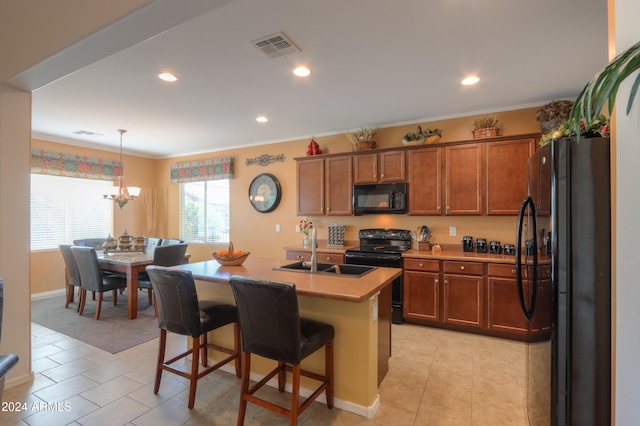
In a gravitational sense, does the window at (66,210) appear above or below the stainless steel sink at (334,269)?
above

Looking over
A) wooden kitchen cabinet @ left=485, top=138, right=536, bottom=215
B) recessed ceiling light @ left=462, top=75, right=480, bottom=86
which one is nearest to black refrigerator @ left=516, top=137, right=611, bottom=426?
recessed ceiling light @ left=462, top=75, right=480, bottom=86

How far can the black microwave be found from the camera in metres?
4.09

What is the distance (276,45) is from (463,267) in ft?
9.62

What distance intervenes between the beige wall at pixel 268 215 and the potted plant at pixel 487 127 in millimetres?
194

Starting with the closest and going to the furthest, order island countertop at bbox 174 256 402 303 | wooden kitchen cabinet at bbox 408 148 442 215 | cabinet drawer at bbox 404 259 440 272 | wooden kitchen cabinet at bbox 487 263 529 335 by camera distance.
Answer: island countertop at bbox 174 256 402 303 → wooden kitchen cabinet at bbox 487 263 529 335 → cabinet drawer at bbox 404 259 440 272 → wooden kitchen cabinet at bbox 408 148 442 215

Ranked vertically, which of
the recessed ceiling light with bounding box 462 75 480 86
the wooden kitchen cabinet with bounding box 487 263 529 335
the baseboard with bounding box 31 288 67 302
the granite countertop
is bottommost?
the baseboard with bounding box 31 288 67 302

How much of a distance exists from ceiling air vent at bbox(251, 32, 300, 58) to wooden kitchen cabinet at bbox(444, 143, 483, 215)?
7.67ft

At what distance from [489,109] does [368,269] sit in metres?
2.73

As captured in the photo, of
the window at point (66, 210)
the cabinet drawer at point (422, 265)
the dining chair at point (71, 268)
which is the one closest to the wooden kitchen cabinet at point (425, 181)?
the cabinet drawer at point (422, 265)

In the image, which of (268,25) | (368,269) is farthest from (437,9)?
(368,269)

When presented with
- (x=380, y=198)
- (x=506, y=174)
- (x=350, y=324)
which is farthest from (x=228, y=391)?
(x=506, y=174)

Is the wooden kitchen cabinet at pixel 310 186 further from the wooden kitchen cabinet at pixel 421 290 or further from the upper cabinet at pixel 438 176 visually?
the wooden kitchen cabinet at pixel 421 290

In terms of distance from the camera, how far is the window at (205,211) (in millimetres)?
6090

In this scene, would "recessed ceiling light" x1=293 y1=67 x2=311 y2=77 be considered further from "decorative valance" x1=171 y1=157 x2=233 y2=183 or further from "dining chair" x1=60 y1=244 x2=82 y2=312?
"dining chair" x1=60 y1=244 x2=82 y2=312
